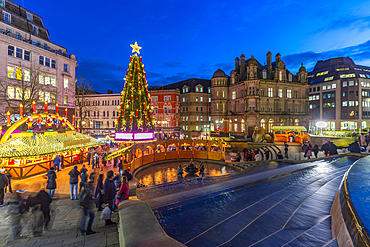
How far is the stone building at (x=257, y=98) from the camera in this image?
40750 millimetres

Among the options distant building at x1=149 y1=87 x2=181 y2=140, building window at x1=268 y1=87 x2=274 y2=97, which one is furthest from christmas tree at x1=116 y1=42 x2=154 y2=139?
building window at x1=268 y1=87 x2=274 y2=97

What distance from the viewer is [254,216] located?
505cm

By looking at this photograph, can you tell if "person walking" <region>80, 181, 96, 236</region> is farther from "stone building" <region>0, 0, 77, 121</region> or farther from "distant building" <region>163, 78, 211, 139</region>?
"distant building" <region>163, 78, 211, 139</region>

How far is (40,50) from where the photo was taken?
27203 millimetres

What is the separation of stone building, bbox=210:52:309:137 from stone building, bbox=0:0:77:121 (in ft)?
103

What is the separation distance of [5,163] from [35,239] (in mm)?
12000

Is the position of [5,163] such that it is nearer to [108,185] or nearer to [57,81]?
[108,185]

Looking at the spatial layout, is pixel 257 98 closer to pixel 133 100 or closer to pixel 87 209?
pixel 133 100

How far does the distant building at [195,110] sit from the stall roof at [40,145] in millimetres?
33276

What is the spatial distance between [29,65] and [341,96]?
2755 inches

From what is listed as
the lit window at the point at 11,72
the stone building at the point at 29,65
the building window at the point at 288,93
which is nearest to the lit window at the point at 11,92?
the stone building at the point at 29,65

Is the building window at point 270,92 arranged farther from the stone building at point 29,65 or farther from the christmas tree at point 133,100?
the stone building at point 29,65

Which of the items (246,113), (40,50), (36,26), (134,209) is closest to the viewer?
(134,209)

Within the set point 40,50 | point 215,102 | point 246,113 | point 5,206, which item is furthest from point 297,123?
point 40,50
